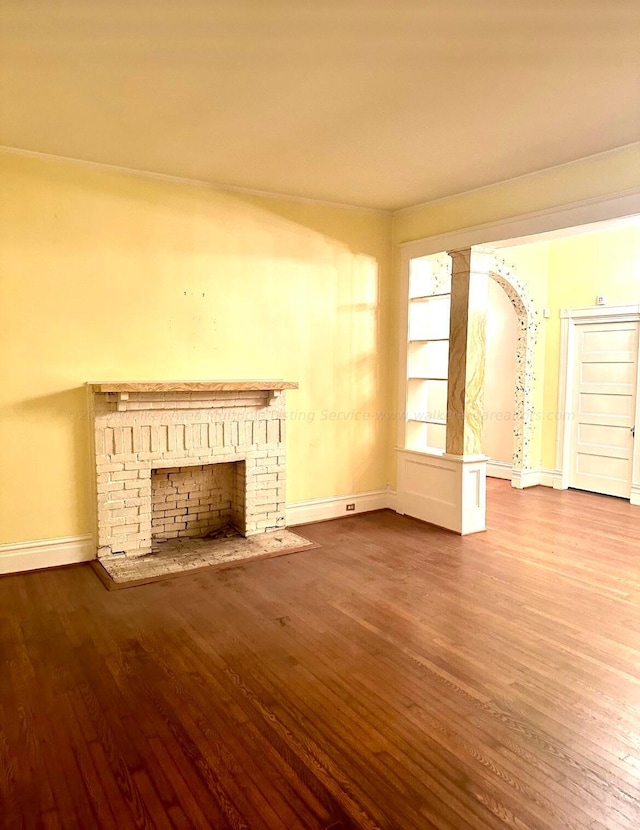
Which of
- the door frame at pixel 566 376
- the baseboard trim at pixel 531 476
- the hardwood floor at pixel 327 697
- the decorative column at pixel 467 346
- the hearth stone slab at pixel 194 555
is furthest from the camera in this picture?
the baseboard trim at pixel 531 476

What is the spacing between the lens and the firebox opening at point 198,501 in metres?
4.61

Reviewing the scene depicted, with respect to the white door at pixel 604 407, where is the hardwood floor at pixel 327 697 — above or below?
below

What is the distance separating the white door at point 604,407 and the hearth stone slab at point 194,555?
3.90 meters

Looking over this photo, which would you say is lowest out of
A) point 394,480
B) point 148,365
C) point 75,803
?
point 75,803

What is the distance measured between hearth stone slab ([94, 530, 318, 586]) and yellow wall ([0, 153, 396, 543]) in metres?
0.50

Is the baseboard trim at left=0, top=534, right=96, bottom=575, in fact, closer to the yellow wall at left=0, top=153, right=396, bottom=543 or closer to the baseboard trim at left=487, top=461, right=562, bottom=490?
the yellow wall at left=0, top=153, right=396, bottom=543

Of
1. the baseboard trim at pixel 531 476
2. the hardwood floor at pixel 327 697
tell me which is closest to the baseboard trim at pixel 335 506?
the hardwood floor at pixel 327 697

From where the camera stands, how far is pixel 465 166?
406 centimetres

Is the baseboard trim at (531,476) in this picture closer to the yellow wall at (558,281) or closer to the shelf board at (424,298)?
the yellow wall at (558,281)

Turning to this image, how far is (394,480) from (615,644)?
288 cm

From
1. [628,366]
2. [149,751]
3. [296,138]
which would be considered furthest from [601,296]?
[149,751]

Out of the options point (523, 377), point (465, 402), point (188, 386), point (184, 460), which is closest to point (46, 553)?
point (184, 460)

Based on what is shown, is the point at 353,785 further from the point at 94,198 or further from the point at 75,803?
the point at 94,198

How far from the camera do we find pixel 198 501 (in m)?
4.82
